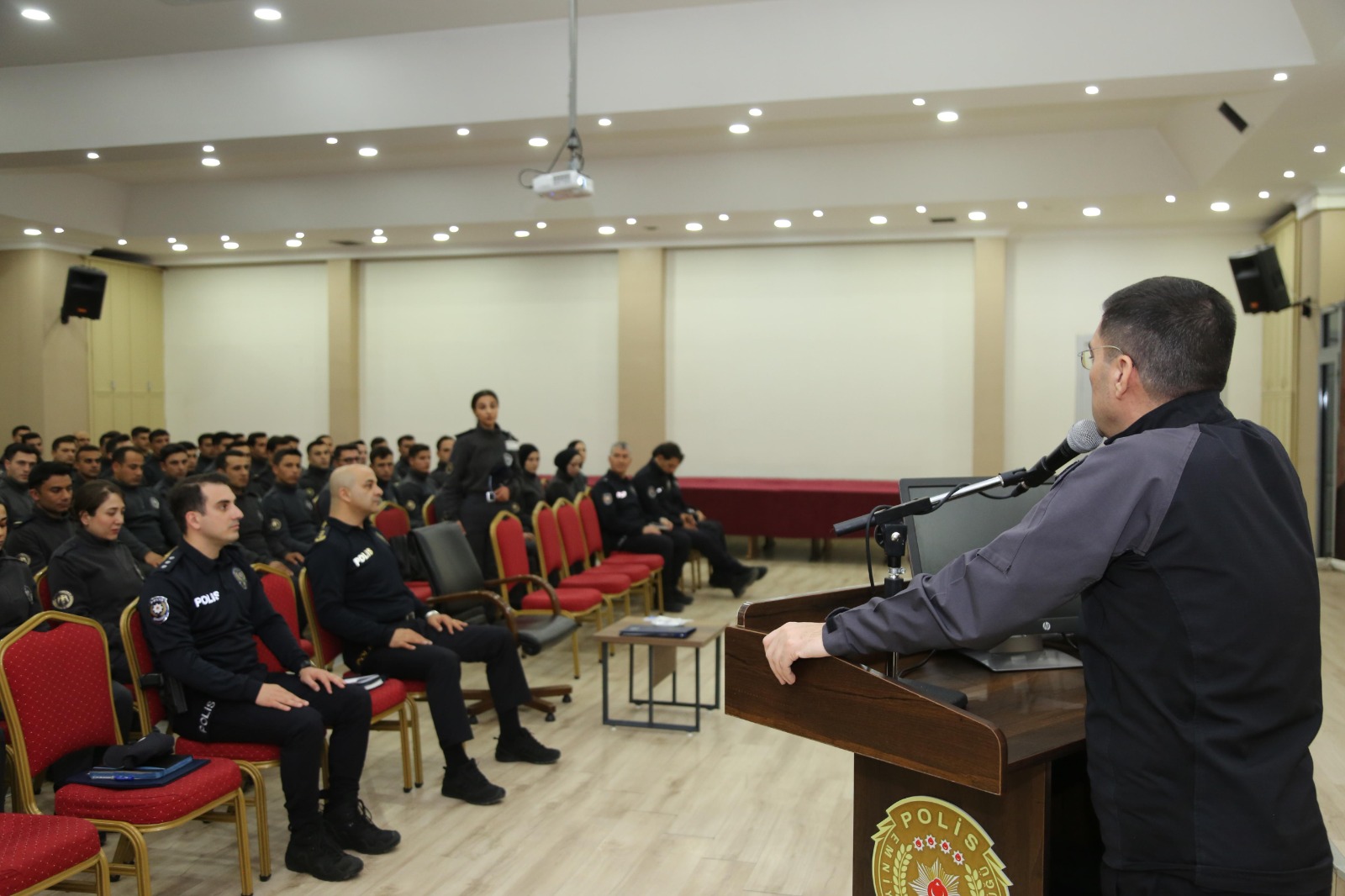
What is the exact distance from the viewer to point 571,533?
683cm

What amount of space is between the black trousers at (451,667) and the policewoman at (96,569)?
1049 millimetres

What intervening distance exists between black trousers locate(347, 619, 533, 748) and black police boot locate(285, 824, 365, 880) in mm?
692

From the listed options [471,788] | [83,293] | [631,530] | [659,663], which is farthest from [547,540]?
[83,293]

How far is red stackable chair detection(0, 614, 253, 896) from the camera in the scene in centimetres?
284

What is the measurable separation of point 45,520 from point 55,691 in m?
2.60

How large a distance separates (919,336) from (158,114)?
25.3ft

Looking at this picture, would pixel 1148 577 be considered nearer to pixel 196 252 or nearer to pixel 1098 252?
pixel 1098 252

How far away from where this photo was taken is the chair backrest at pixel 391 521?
264 inches

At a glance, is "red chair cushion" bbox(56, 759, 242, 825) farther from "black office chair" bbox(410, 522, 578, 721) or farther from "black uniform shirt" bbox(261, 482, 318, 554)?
"black uniform shirt" bbox(261, 482, 318, 554)

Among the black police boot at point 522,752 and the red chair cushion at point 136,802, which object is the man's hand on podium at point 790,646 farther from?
the black police boot at point 522,752

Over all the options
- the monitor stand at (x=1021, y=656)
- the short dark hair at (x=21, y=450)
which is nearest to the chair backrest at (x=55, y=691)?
the monitor stand at (x=1021, y=656)

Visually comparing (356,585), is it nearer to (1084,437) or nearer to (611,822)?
(611,822)

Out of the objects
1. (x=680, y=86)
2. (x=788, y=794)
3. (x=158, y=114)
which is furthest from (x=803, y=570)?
(x=158, y=114)

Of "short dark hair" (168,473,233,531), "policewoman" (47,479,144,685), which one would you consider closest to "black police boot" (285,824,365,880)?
"short dark hair" (168,473,233,531)
